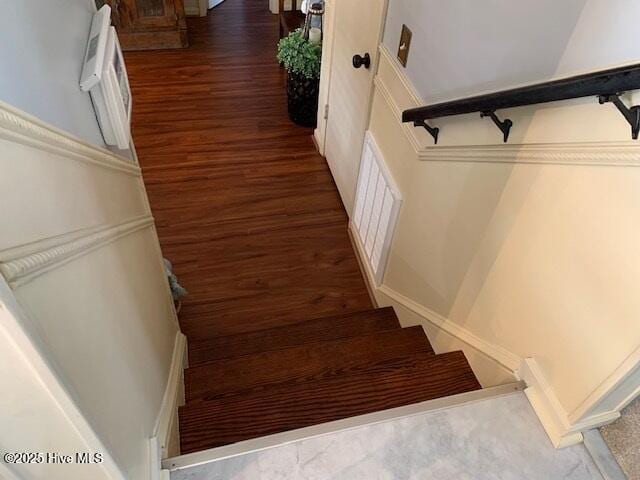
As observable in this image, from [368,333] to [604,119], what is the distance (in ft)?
5.00

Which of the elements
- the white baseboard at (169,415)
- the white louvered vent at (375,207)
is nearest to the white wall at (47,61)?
the white baseboard at (169,415)

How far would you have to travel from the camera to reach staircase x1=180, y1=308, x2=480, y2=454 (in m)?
1.54

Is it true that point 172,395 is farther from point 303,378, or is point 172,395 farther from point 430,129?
point 430,129

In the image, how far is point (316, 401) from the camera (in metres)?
1.56

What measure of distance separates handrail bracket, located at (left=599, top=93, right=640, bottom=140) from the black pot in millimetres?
2930

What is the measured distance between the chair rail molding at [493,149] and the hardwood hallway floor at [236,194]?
116cm

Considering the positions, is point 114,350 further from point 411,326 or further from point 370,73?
point 370,73

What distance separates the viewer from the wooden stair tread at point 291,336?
87.6 inches

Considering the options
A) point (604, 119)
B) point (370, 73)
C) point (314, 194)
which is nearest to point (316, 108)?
point (314, 194)

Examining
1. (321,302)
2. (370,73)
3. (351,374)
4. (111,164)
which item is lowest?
(321,302)

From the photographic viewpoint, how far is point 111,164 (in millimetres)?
1282

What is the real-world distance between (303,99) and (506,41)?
260cm

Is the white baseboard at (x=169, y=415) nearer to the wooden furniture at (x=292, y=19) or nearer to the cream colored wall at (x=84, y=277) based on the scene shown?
the cream colored wall at (x=84, y=277)

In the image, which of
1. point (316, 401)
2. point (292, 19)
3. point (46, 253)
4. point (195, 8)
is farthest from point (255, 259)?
point (195, 8)
